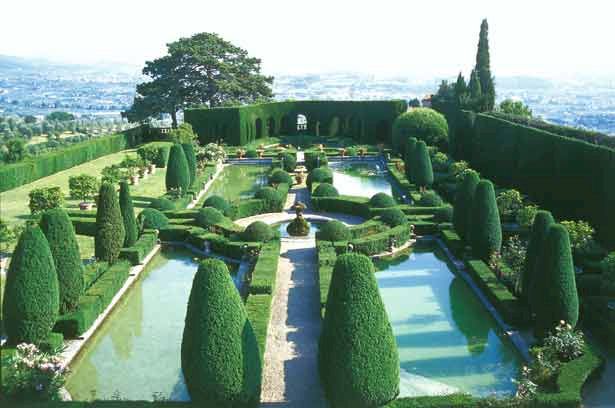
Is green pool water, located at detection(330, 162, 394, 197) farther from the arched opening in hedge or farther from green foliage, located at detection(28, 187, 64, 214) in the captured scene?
green foliage, located at detection(28, 187, 64, 214)

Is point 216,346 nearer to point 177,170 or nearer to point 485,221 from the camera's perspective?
point 485,221

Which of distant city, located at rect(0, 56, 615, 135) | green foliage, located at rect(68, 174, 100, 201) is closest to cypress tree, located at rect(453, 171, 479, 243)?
distant city, located at rect(0, 56, 615, 135)

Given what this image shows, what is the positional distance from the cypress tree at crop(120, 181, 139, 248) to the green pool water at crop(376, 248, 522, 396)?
794cm

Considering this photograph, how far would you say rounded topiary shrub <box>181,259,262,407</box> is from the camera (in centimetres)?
866

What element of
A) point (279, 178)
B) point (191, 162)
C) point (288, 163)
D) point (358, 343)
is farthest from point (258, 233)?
point (288, 163)

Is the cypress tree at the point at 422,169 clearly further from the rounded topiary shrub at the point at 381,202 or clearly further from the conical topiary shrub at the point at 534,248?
the conical topiary shrub at the point at 534,248

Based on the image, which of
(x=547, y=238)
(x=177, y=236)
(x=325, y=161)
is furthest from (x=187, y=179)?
(x=547, y=238)

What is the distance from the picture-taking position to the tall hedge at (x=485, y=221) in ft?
56.2

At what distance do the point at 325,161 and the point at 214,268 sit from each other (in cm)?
2895

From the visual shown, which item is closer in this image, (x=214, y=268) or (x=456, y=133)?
(x=214, y=268)

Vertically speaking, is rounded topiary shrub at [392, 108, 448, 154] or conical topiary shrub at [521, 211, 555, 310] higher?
rounded topiary shrub at [392, 108, 448, 154]

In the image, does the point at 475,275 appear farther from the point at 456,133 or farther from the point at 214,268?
the point at 456,133

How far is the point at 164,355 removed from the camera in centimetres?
1258

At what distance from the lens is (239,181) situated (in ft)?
113
